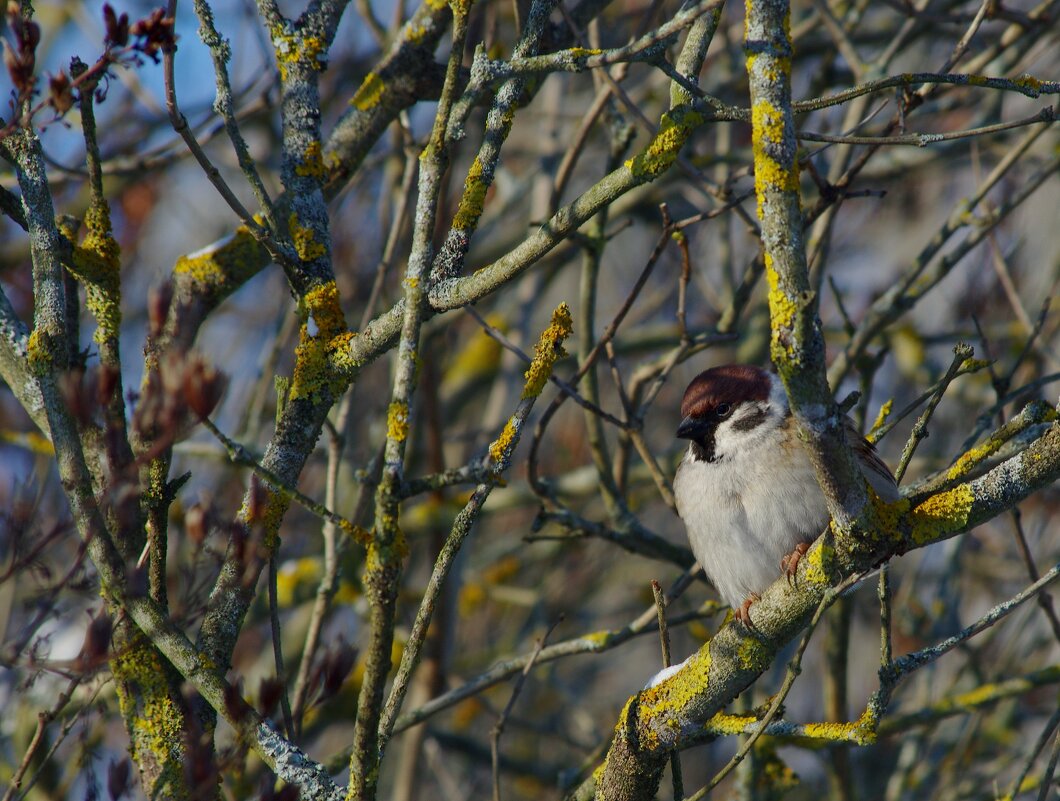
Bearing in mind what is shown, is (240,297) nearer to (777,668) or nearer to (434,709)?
(777,668)

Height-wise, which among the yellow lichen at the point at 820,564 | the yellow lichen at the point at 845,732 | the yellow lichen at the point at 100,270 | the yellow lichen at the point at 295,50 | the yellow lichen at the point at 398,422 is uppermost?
the yellow lichen at the point at 295,50

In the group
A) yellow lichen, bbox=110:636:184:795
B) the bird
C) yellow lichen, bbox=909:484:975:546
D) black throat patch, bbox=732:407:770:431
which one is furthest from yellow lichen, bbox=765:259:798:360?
black throat patch, bbox=732:407:770:431

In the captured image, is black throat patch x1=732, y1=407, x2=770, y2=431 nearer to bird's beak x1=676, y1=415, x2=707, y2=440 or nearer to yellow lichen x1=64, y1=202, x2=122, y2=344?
bird's beak x1=676, y1=415, x2=707, y2=440

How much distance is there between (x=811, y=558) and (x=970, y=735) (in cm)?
275

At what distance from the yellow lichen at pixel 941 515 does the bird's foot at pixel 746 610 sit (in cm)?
41

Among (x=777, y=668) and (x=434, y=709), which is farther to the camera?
(x=777, y=668)

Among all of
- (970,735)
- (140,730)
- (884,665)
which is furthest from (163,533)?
(970,735)

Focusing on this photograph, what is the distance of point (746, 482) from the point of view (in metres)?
3.43

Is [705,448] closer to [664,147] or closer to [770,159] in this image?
[664,147]

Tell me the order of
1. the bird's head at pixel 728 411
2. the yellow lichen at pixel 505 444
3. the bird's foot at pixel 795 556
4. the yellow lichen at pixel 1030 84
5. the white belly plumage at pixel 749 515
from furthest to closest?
1. the bird's head at pixel 728 411
2. the white belly plumage at pixel 749 515
3. the bird's foot at pixel 795 556
4. the yellow lichen at pixel 1030 84
5. the yellow lichen at pixel 505 444

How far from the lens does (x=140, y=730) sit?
2381mm

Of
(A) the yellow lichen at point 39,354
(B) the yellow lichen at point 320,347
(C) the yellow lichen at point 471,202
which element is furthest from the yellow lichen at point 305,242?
(A) the yellow lichen at point 39,354

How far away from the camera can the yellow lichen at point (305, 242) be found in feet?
8.52

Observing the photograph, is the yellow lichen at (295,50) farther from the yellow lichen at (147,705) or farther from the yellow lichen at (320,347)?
the yellow lichen at (147,705)
